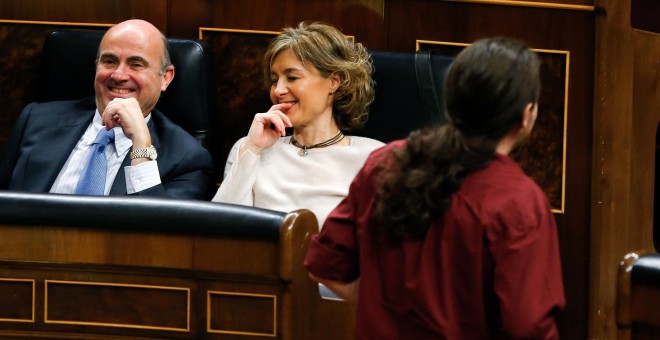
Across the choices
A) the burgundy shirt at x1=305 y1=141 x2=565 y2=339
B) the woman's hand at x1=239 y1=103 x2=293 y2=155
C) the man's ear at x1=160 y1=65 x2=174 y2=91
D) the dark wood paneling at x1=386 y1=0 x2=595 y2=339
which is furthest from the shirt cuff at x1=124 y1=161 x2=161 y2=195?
the burgundy shirt at x1=305 y1=141 x2=565 y2=339

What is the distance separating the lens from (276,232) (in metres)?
2.03

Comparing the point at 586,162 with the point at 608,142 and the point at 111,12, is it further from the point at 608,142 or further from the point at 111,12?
the point at 111,12

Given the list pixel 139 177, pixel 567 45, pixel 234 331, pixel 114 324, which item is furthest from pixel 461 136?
pixel 567 45

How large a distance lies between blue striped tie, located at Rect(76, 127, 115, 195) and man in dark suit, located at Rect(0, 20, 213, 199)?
1 centimetres

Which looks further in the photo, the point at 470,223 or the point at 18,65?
the point at 18,65

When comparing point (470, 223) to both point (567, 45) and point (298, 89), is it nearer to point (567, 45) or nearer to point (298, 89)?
point (298, 89)

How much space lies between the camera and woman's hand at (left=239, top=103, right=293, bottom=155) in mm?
2703

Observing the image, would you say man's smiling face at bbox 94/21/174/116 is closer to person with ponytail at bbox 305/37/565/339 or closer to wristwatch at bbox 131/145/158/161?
wristwatch at bbox 131/145/158/161

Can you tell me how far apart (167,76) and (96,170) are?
0.34m

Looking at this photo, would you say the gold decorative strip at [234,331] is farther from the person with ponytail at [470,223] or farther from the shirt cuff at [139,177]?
the shirt cuff at [139,177]

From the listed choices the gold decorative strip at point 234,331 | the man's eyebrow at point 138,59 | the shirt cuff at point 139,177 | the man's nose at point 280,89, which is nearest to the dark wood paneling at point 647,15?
the man's nose at point 280,89

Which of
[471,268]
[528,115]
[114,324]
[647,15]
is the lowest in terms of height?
[114,324]

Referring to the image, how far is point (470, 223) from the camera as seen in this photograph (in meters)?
1.52

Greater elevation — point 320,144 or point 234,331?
point 320,144
